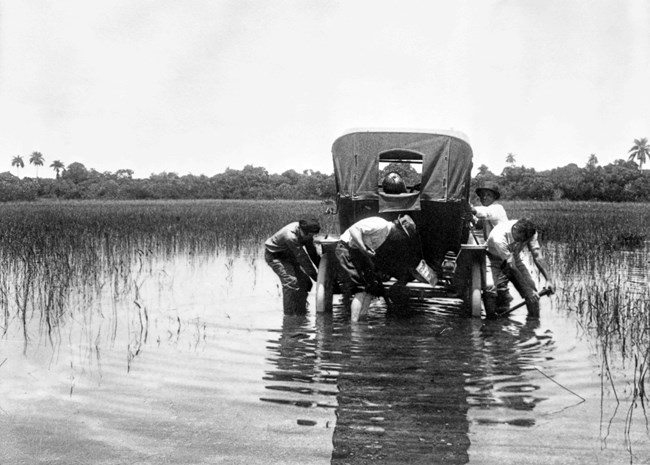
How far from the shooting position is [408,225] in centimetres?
730

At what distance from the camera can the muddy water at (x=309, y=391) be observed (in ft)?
13.2

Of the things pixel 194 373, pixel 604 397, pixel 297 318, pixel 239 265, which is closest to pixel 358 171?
pixel 297 318

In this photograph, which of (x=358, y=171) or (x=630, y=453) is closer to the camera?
(x=630, y=453)

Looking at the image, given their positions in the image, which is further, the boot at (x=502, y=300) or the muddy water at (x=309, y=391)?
the boot at (x=502, y=300)

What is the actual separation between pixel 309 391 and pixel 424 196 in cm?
331

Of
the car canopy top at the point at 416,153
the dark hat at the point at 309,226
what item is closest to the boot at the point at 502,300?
the car canopy top at the point at 416,153

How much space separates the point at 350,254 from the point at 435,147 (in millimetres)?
1633

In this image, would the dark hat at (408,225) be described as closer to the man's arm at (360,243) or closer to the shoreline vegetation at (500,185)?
the man's arm at (360,243)

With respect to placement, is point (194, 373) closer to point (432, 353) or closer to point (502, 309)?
point (432, 353)

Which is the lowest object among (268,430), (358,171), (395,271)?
(268,430)

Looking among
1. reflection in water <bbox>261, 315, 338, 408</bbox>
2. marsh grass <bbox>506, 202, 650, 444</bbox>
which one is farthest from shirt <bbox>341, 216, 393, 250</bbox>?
marsh grass <bbox>506, 202, 650, 444</bbox>

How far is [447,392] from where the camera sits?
5156 mm

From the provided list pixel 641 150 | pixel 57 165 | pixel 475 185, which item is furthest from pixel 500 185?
pixel 57 165

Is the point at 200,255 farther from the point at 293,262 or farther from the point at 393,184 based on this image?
the point at 393,184
